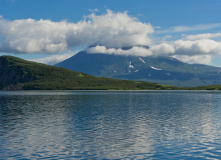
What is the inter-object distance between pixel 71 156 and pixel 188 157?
1326cm

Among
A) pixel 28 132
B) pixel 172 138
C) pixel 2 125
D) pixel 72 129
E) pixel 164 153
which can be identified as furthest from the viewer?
pixel 2 125

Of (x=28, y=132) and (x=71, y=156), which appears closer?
(x=71, y=156)

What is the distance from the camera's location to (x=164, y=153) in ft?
103

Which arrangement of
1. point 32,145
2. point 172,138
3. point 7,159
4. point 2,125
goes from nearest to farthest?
point 7,159 < point 32,145 < point 172,138 < point 2,125

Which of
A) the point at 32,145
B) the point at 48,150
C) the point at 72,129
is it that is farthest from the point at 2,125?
the point at 48,150

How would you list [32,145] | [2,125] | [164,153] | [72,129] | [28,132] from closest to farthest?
[164,153] → [32,145] → [28,132] → [72,129] → [2,125]

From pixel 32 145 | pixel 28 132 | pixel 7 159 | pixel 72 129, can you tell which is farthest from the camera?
pixel 72 129

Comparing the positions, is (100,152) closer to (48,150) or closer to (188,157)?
(48,150)

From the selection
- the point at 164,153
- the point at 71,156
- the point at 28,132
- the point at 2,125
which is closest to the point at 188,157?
the point at 164,153

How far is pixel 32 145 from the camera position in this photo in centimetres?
3500

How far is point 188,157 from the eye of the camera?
2984cm

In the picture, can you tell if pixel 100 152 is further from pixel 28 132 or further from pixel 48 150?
pixel 28 132

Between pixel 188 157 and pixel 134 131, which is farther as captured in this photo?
pixel 134 131

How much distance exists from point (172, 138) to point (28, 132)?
77.8ft
